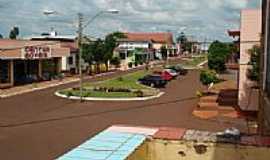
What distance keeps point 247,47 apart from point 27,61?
28090mm

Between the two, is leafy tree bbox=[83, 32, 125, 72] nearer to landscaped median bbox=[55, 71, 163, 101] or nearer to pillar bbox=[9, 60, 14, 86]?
pillar bbox=[9, 60, 14, 86]

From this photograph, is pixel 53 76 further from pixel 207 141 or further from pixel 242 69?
pixel 207 141

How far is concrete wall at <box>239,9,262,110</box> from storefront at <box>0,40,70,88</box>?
72.1ft

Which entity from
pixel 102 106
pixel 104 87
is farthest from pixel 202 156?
pixel 104 87

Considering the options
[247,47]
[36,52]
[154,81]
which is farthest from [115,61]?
[247,47]

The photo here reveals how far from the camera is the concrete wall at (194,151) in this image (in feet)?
23.5

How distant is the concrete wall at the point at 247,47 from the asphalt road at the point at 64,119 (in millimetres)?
3713

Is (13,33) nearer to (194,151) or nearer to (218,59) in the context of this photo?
(218,59)

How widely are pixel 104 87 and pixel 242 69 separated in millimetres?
15754

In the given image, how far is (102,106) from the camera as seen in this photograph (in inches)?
1298

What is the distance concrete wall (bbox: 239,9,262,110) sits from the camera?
97.3 ft

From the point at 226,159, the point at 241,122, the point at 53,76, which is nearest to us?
the point at 226,159

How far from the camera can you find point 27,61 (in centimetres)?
5125

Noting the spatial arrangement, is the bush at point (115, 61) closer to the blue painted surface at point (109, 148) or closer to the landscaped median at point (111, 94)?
the landscaped median at point (111, 94)
